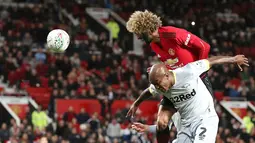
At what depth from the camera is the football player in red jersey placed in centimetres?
896

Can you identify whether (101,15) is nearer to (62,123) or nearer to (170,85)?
(62,123)

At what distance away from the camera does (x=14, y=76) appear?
73.7 feet

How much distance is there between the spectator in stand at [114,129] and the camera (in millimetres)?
21344

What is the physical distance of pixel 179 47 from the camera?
9.22 metres

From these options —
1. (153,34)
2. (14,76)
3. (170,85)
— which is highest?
(153,34)

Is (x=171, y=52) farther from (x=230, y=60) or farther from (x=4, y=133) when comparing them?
(x=4, y=133)

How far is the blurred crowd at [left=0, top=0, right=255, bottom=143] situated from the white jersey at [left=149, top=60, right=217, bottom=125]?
9.72m

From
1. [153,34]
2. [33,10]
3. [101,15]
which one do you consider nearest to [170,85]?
[153,34]

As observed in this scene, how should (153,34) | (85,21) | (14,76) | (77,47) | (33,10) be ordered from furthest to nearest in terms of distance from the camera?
(85,21) < (33,10) < (77,47) < (14,76) < (153,34)

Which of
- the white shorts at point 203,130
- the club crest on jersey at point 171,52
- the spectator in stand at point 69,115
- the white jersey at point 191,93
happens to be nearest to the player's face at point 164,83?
the white jersey at point 191,93

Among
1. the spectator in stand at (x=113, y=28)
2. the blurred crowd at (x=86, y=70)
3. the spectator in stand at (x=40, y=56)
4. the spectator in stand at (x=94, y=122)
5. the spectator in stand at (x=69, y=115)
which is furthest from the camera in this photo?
the spectator in stand at (x=113, y=28)

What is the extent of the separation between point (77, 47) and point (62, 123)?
5.77 metres

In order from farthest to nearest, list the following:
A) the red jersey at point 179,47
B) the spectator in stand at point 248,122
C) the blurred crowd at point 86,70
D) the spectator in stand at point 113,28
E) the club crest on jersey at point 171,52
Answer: the spectator in stand at point 113,28
the spectator in stand at point 248,122
the blurred crowd at point 86,70
the club crest on jersey at point 171,52
the red jersey at point 179,47

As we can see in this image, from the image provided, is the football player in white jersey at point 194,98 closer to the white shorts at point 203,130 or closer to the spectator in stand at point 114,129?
the white shorts at point 203,130
